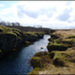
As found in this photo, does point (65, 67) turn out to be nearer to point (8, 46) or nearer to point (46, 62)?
point (46, 62)

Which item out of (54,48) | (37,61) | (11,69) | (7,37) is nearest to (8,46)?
(7,37)

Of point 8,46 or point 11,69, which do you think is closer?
point 11,69

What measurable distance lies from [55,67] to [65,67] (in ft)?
8.38

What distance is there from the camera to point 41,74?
72.2ft

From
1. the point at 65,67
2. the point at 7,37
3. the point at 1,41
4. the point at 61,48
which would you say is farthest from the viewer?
the point at 7,37

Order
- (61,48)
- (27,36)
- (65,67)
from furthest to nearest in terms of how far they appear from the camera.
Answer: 1. (27,36)
2. (61,48)
3. (65,67)

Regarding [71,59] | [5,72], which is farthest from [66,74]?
[5,72]

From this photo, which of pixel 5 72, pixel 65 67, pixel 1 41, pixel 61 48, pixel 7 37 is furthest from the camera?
pixel 7 37

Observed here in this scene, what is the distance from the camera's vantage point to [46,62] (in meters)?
27.9

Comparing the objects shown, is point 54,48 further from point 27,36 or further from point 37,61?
point 27,36

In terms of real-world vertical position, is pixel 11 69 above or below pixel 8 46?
above

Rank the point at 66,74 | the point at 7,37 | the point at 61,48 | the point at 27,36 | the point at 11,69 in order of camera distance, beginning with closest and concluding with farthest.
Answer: the point at 66,74 → the point at 61,48 → the point at 11,69 → the point at 7,37 → the point at 27,36

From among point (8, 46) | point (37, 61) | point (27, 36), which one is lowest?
point (27, 36)

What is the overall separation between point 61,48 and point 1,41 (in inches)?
1845
